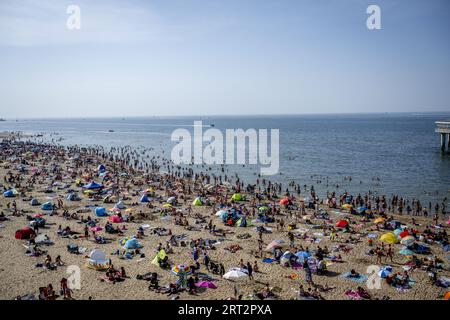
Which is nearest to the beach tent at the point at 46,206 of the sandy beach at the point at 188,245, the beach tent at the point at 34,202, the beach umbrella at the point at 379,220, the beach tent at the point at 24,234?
the sandy beach at the point at 188,245

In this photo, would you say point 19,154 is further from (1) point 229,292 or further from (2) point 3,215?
(1) point 229,292

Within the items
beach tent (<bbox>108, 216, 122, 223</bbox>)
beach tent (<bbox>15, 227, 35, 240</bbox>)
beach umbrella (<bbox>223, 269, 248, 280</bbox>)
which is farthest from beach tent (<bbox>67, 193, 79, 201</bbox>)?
beach umbrella (<bbox>223, 269, 248, 280</bbox>)

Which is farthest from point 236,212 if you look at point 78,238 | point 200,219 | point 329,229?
point 78,238

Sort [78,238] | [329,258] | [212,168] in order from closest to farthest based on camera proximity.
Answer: [329,258] < [78,238] < [212,168]

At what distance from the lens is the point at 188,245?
2186 centimetres

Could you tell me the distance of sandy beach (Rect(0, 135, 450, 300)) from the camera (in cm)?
1596

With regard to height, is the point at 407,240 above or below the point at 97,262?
above

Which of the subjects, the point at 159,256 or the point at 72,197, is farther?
the point at 72,197

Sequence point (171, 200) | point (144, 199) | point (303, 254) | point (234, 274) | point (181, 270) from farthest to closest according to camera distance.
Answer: point (144, 199)
point (171, 200)
point (303, 254)
point (234, 274)
point (181, 270)

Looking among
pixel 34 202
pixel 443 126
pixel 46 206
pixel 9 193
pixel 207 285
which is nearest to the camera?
pixel 207 285

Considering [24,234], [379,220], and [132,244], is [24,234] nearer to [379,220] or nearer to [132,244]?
[132,244]

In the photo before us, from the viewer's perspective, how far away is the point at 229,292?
51.3 feet

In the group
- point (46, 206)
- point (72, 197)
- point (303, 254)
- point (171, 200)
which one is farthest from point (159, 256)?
point (72, 197)
